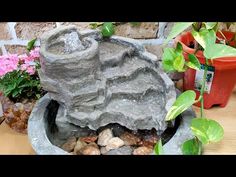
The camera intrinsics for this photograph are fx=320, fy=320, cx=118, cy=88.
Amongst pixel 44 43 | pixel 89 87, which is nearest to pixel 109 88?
pixel 89 87

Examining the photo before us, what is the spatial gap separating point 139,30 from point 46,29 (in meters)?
0.36

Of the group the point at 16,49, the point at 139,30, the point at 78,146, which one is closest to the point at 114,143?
the point at 78,146

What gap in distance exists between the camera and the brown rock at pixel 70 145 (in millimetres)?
987

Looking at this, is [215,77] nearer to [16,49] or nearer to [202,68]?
[202,68]

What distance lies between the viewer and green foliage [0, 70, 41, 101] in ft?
3.64

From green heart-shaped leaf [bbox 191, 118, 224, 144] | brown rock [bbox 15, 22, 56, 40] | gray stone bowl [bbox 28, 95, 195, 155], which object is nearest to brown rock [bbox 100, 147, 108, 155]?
gray stone bowl [bbox 28, 95, 195, 155]

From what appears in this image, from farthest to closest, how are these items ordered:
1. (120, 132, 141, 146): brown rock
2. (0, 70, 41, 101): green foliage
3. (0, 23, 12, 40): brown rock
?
(0, 23, 12, 40): brown rock < (0, 70, 41, 101): green foliage < (120, 132, 141, 146): brown rock

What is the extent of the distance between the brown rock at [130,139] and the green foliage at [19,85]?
0.36m

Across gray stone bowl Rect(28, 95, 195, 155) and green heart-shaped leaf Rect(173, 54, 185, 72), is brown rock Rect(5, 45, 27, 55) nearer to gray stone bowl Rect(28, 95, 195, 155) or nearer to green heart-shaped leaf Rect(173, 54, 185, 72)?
gray stone bowl Rect(28, 95, 195, 155)

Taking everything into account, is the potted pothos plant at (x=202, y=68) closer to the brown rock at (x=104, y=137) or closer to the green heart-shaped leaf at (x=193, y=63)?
the green heart-shaped leaf at (x=193, y=63)

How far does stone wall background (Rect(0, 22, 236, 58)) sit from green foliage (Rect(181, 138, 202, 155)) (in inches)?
21.3

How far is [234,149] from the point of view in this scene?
3.10 ft

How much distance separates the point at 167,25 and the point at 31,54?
1.73ft

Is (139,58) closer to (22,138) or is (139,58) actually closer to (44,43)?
(44,43)
